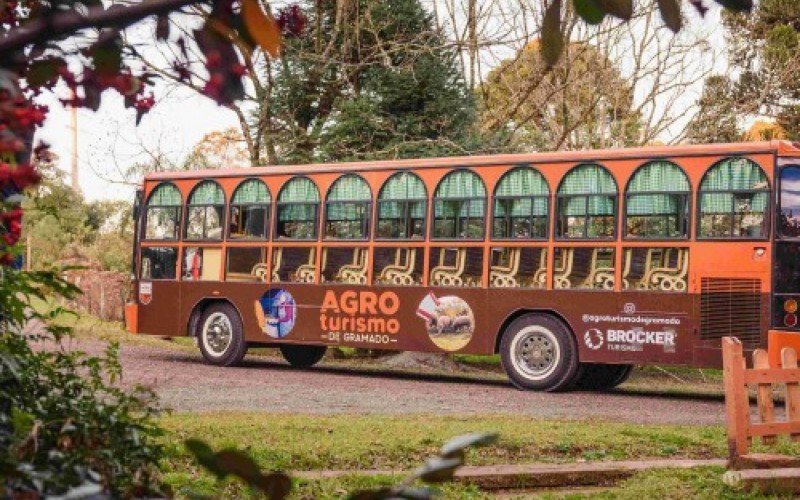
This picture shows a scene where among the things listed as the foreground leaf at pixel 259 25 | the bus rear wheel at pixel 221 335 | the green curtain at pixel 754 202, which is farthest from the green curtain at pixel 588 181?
the foreground leaf at pixel 259 25

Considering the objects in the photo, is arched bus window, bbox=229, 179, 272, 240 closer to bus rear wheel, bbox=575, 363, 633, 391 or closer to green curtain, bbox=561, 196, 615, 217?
green curtain, bbox=561, 196, 615, 217

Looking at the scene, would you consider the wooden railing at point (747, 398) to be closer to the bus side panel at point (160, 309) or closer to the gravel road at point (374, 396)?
the gravel road at point (374, 396)

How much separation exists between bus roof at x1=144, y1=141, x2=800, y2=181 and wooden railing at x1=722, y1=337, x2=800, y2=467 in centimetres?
629

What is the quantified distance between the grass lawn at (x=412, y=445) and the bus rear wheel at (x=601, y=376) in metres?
5.91

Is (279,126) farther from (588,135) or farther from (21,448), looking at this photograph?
(21,448)

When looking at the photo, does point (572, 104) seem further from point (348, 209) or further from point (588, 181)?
point (588, 181)

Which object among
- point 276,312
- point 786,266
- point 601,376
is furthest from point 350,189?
point 786,266

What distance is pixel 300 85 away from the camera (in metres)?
26.3

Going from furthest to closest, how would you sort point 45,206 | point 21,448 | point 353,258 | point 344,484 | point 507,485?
point 353,258, point 507,485, point 344,484, point 45,206, point 21,448

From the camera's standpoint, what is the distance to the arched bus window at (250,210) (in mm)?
21000

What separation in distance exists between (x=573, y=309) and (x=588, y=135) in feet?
33.7

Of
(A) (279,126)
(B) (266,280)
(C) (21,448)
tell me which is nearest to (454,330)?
(B) (266,280)

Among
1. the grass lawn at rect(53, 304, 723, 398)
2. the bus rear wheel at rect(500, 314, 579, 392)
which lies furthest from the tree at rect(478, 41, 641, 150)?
the bus rear wheel at rect(500, 314, 579, 392)

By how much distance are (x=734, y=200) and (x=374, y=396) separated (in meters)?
4.73
